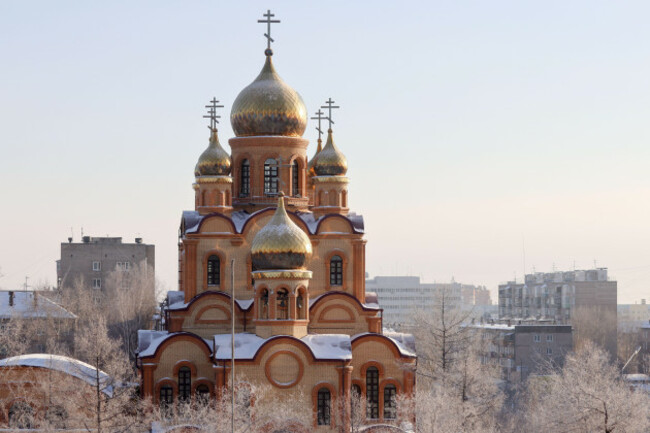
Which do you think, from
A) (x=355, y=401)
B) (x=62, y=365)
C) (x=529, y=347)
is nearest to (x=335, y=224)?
(x=355, y=401)

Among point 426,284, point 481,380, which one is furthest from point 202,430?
point 426,284

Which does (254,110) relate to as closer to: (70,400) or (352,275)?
(352,275)

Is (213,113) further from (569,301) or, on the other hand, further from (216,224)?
(569,301)

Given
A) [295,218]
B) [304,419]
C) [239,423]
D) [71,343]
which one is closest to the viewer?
[239,423]

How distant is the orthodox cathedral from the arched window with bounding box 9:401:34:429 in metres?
3.45

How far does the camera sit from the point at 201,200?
35.1m

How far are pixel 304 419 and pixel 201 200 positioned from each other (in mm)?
7836

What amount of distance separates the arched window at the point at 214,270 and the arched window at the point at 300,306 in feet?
9.96

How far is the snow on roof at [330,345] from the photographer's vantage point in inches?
1230

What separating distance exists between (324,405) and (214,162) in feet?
27.8

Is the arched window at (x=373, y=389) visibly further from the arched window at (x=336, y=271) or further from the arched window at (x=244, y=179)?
the arched window at (x=244, y=179)

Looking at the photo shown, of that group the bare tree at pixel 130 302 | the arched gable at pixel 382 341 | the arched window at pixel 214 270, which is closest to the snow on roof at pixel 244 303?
the arched window at pixel 214 270

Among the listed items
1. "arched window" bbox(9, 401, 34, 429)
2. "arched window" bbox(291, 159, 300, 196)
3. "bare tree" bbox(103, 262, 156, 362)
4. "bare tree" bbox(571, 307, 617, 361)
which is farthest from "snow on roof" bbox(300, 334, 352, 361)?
"bare tree" bbox(571, 307, 617, 361)

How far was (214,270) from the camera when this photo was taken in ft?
112
